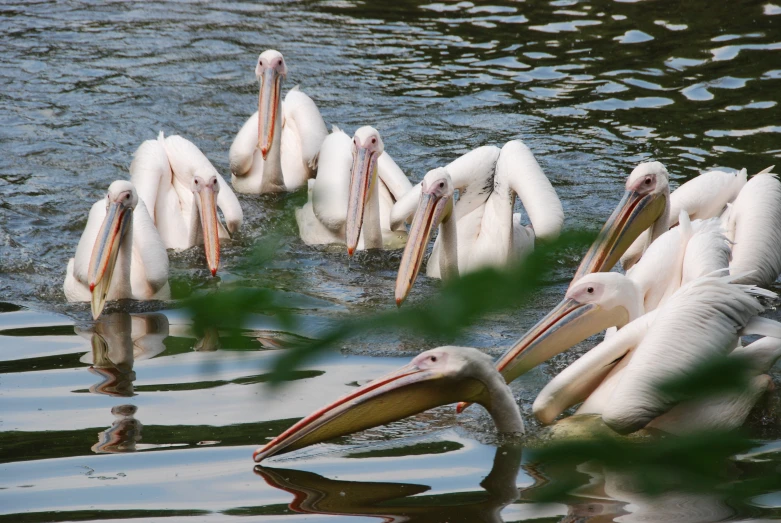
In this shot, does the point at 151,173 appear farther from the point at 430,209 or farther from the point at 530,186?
the point at 530,186

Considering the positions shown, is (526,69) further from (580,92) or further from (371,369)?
(371,369)

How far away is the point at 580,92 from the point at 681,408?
7.44 m

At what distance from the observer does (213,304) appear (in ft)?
3.62

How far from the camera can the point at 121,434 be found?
350 cm

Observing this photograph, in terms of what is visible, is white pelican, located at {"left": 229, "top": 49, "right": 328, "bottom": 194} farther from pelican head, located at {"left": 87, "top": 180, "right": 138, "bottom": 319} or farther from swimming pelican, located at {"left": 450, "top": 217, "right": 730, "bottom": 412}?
swimming pelican, located at {"left": 450, "top": 217, "right": 730, "bottom": 412}

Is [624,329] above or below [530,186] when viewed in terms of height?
below

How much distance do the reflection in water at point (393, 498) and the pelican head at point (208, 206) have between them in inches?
96.3

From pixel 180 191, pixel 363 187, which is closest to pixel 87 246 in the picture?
pixel 180 191

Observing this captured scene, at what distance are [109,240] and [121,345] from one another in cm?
65

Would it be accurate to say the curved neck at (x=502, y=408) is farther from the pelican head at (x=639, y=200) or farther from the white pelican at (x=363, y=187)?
the white pelican at (x=363, y=187)

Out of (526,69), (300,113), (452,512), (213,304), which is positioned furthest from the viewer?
(526,69)

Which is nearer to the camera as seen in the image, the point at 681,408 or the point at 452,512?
the point at 681,408

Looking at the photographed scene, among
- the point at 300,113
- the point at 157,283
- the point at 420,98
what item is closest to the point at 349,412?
the point at 157,283

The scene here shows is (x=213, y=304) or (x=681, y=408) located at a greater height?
(x=213, y=304)
